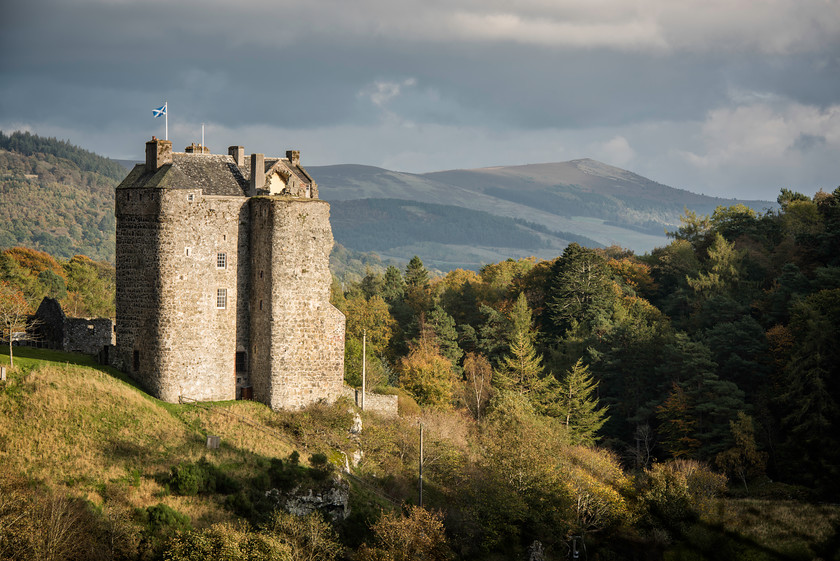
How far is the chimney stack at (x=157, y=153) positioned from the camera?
45719 mm

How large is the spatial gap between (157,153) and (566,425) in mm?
38199

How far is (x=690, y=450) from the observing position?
65312 mm

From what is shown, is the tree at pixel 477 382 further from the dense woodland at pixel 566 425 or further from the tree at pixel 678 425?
the tree at pixel 678 425

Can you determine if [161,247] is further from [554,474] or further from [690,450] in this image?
[690,450]

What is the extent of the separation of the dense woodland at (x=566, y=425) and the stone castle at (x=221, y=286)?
8.26ft

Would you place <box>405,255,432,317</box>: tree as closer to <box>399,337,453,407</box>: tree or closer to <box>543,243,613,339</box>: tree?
<box>543,243,613,339</box>: tree

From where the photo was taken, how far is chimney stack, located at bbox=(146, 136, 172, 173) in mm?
45719

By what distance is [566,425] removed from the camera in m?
69.6

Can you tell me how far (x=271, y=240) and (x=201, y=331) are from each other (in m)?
5.66

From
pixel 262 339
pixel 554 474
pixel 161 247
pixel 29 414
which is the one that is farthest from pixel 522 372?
pixel 29 414

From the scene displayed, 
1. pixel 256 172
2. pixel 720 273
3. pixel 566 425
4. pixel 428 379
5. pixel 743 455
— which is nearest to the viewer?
pixel 256 172

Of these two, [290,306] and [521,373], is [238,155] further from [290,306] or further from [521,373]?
[521,373]

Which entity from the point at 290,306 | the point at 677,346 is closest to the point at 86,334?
the point at 290,306

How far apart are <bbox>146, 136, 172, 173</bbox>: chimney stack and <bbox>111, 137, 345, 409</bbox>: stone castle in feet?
0.17
